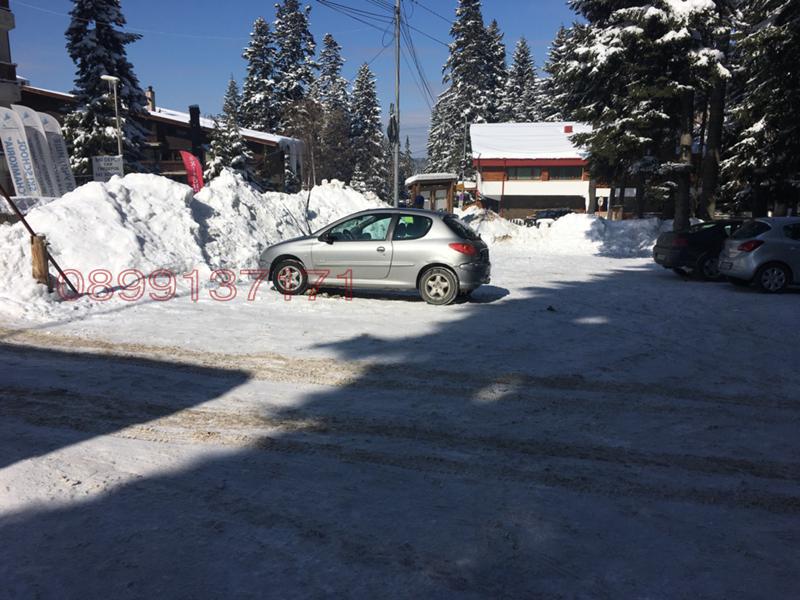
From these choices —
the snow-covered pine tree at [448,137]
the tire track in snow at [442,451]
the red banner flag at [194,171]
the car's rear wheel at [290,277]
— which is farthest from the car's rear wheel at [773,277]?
the snow-covered pine tree at [448,137]

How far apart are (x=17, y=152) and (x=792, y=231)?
2102 centimetres

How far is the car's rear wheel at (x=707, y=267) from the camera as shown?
532 inches

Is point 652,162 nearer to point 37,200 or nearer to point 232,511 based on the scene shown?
point 37,200

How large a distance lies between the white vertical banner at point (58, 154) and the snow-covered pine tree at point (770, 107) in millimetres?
21460

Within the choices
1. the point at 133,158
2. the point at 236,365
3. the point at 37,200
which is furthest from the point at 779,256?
the point at 133,158

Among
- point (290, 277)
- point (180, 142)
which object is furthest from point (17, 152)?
point (180, 142)

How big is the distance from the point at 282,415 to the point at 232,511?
1.59 m

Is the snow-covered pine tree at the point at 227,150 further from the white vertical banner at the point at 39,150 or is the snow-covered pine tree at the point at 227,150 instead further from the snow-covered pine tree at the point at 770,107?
the snow-covered pine tree at the point at 770,107

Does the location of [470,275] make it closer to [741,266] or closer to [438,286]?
[438,286]

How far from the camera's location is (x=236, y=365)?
6.27 m

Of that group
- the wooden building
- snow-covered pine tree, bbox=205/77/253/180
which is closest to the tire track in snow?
the wooden building

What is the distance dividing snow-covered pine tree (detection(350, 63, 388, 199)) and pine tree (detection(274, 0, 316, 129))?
19.7 ft

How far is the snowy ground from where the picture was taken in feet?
9.22

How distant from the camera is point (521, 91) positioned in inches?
2672
